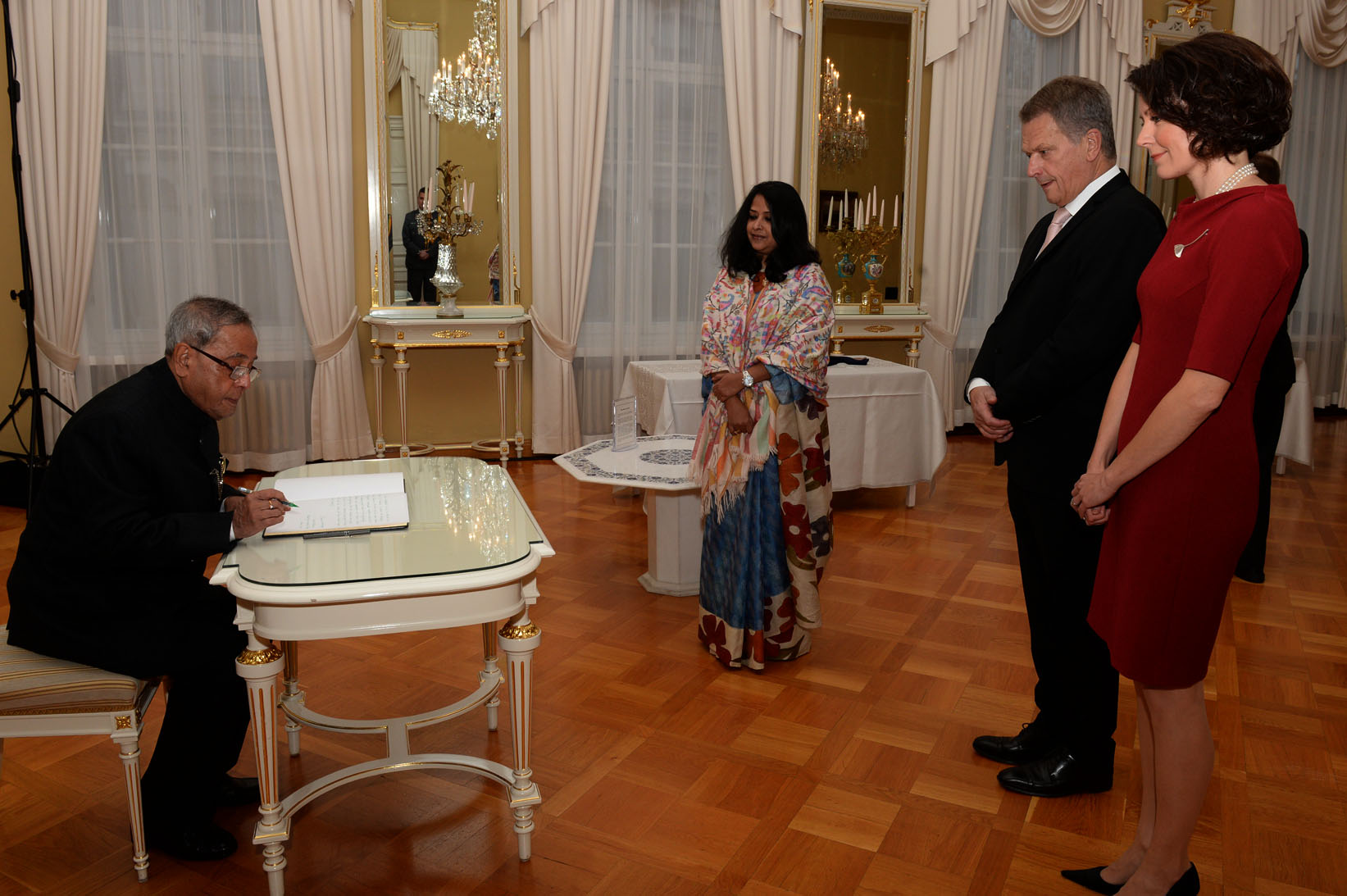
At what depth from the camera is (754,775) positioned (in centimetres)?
249

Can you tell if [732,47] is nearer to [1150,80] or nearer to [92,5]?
[92,5]

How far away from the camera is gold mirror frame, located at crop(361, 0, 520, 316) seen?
18.5ft

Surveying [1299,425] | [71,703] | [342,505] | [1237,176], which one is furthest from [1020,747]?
[1299,425]

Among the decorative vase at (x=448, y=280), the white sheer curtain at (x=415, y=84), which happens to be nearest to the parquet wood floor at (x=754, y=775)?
the decorative vase at (x=448, y=280)

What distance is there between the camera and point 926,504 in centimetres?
526

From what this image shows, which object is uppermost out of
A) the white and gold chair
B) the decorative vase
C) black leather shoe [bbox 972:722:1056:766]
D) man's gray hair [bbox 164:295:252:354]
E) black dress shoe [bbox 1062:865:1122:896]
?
the decorative vase

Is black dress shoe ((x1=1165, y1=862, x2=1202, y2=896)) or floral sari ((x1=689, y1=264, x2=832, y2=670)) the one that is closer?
black dress shoe ((x1=1165, y1=862, x2=1202, y2=896))

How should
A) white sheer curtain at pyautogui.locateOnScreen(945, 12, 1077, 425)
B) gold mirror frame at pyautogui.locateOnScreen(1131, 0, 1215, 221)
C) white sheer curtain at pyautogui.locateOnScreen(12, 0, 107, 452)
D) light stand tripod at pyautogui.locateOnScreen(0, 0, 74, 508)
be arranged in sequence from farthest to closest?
gold mirror frame at pyautogui.locateOnScreen(1131, 0, 1215, 221) < white sheer curtain at pyautogui.locateOnScreen(945, 12, 1077, 425) < white sheer curtain at pyautogui.locateOnScreen(12, 0, 107, 452) < light stand tripod at pyautogui.locateOnScreen(0, 0, 74, 508)

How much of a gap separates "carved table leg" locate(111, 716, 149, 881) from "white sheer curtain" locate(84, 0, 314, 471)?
3.87 metres

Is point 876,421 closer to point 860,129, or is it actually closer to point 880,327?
point 880,327

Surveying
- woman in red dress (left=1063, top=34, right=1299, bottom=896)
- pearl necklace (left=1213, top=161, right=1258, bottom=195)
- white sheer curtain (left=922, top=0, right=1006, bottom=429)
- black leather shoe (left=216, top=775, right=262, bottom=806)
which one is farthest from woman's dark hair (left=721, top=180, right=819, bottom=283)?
white sheer curtain (left=922, top=0, right=1006, bottom=429)

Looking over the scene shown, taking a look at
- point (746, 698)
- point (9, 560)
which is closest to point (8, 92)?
point (9, 560)

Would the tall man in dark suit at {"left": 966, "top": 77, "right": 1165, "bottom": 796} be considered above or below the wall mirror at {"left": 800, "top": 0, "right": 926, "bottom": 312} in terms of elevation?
below

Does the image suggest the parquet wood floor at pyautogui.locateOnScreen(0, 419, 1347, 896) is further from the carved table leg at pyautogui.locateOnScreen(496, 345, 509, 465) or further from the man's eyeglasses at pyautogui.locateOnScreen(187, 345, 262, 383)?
the carved table leg at pyautogui.locateOnScreen(496, 345, 509, 465)
